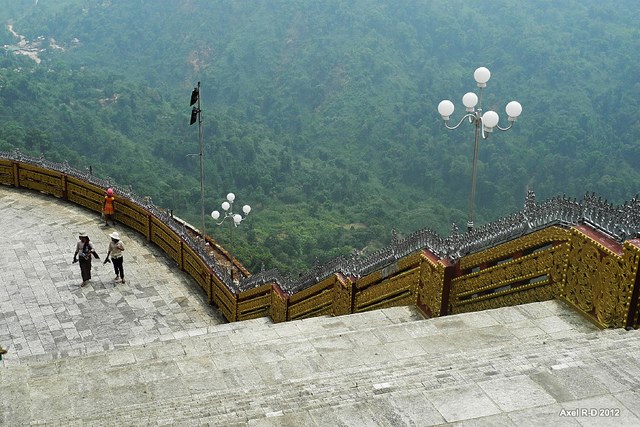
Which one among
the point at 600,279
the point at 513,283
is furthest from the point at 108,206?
the point at 600,279

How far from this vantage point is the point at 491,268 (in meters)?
8.70

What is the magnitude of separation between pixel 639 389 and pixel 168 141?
6590 centimetres

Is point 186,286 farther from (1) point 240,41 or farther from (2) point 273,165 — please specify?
(1) point 240,41

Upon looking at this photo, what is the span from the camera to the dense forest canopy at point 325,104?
60.9 metres

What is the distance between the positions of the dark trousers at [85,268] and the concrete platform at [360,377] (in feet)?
15.9

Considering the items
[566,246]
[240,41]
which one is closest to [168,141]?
[240,41]

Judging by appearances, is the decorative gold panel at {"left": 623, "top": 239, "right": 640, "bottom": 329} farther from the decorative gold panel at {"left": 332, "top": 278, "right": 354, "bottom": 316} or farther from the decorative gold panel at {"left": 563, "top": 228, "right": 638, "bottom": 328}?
the decorative gold panel at {"left": 332, "top": 278, "right": 354, "bottom": 316}

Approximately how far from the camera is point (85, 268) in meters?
12.8

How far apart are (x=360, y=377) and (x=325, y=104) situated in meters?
84.8

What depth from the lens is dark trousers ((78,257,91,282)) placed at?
1261 cm

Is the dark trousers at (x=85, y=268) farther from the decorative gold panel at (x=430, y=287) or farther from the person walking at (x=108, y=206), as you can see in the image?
the decorative gold panel at (x=430, y=287)

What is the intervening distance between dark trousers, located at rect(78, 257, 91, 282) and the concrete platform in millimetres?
4833

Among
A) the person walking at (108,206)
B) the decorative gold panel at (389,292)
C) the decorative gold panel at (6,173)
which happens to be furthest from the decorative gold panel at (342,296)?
the decorative gold panel at (6,173)

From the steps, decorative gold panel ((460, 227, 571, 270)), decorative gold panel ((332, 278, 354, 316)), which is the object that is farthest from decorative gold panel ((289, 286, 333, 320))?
the steps
